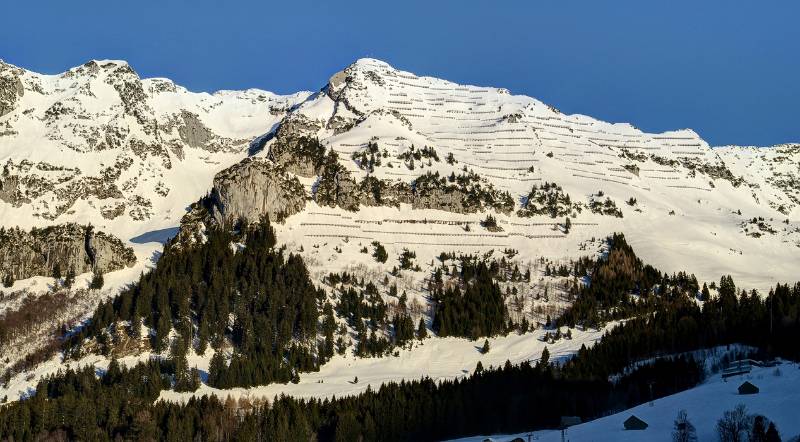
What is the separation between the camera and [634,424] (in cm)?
14550

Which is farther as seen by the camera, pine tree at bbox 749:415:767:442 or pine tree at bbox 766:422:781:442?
pine tree at bbox 749:415:767:442

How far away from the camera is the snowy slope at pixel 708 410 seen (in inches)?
5413

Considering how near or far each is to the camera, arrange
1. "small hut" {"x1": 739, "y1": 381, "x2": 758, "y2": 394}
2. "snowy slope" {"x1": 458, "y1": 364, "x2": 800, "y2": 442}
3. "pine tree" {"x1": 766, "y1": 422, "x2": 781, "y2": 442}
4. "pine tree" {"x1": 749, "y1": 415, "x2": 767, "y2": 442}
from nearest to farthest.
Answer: "pine tree" {"x1": 766, "y1": 422, "x2": 781, "y2": 442} → "pine tree" {"x1": 749, "y1": 415, "x2": 767, "y2": 442} → "snowy slope" {"x1": 458, "y1": 364, "x2": 800, "y2": 442} → "small hut" {"x1": 739, "y1": 381, "x2": 758, "y2": 394}

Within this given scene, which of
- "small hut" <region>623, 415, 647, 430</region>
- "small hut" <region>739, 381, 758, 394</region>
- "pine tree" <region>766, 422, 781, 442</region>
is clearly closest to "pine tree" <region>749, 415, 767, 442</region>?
"pine tree" <region>766, 422, 781, 442</region>

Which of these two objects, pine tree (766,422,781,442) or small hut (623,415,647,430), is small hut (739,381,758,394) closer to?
small hut (623,415,647,430)

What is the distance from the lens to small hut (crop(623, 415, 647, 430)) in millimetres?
144750

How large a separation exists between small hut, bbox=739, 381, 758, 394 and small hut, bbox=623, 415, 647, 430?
18.5 m

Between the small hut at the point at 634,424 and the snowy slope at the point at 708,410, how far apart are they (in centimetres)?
93

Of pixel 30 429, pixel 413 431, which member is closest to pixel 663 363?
pixel 413 431

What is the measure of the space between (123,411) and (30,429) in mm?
16566

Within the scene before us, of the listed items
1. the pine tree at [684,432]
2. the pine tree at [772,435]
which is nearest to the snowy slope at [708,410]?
the pine tree at [684,432]

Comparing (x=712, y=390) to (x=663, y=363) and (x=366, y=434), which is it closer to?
(x=663, y=363)

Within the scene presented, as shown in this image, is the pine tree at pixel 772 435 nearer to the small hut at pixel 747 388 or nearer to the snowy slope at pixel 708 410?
the snowy slope at pixel 708 410

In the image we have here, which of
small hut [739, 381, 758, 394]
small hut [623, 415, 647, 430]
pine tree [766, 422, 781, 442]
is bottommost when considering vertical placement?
pine tree [766, 422, 781, 442]
